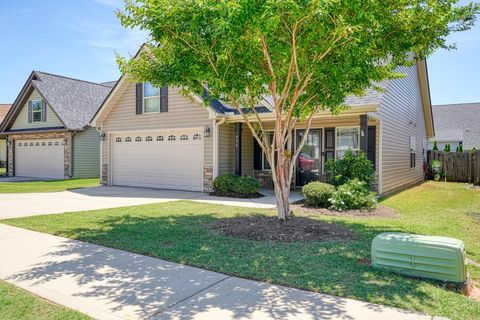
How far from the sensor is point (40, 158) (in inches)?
853

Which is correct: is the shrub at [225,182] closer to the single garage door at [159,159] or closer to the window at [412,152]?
the single garage door at [159,159]

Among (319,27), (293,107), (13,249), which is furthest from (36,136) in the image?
(319,27)

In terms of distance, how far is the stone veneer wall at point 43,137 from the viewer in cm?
1997

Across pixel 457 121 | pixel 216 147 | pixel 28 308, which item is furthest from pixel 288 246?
pixel 457 121

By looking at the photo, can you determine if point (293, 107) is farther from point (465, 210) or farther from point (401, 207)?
point (465, 210)

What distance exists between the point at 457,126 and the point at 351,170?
2517 centimetres

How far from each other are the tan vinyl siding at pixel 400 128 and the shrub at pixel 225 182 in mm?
5400

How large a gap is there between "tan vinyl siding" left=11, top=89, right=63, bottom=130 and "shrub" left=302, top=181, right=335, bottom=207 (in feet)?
54.3

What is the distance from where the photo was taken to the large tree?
499 centimetres

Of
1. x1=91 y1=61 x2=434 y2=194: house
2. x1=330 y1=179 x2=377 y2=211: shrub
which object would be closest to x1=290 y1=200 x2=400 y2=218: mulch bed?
x1=330 y1=179 x2=377 y2=211: shrub

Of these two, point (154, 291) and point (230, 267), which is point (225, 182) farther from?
point (154, 291)

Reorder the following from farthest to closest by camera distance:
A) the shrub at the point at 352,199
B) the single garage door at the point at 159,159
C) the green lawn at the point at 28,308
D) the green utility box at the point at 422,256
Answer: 1. the single garage door at the point at 159,159
2. the shrub at the point at 352,199
3. the green utility box at the point at 422,256
4. the green lawn at the point at 28,308

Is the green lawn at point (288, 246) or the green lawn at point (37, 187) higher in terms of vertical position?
the green lawn at point (37, 187)

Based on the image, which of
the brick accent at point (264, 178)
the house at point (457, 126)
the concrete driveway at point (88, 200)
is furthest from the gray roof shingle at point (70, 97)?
the house at point (457, 126)
